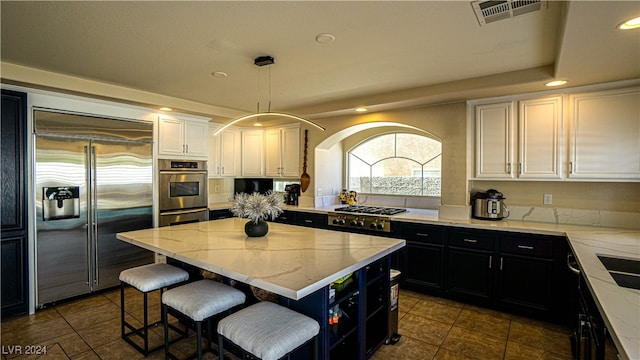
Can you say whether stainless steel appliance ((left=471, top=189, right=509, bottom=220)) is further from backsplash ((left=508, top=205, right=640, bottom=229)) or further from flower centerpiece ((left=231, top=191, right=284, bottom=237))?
flower centerpiece ((left=231, top=191, right=284, bottom=237))

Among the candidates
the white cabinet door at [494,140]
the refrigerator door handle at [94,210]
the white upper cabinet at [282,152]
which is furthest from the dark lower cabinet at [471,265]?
the refrigerator door handle at [94,210]

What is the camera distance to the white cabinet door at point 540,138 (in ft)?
10.3

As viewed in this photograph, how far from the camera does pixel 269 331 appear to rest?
1604mm

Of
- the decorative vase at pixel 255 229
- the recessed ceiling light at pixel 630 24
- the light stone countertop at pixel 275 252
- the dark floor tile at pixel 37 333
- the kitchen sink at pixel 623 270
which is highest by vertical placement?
the recessed ceiling light at pixel 630 24

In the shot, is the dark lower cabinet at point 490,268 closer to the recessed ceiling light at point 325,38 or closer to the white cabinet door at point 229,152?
the recessed ceiling light at point 325,38

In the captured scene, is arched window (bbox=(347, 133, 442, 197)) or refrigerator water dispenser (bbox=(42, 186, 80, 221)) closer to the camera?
refrigerator water dispenser (bbox=(42, 186, 80, 221))

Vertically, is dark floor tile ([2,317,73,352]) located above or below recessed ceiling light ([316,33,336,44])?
below

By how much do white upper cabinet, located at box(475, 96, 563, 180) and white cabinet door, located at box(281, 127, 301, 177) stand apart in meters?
2.63

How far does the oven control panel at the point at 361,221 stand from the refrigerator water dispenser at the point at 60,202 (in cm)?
294

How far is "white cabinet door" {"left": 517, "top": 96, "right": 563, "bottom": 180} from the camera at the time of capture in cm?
313

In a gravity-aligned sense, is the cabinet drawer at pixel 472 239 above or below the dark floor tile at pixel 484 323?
above

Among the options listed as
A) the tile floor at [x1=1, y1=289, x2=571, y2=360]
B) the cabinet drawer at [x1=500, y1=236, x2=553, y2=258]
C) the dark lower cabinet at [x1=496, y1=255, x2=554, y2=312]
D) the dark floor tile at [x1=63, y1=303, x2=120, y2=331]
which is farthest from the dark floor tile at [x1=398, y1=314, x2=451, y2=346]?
the dark floor tile at [x1=63, y1=303, x2=120, y2=331]

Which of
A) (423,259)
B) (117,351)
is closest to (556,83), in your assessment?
(423,259)

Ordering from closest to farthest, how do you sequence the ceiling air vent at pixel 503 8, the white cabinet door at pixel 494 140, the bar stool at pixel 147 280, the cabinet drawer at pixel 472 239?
1. the ceiling air vent at pixel 503 8
2. the bar stool at pixel 147 280
3. the cabinet drawer at pixel 472 239
4. the white cabinet door at pixel 494 140
